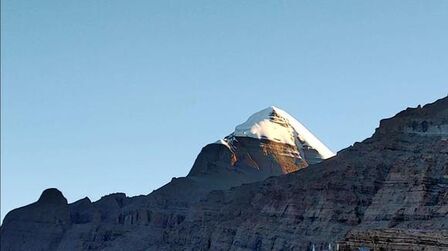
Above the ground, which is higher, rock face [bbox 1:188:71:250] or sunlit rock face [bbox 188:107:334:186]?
sunlit rock face [bbox 188:107:334:186]

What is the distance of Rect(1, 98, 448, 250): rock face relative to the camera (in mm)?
93125

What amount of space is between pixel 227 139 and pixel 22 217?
4727 cm

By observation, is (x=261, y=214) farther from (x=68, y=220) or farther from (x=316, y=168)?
(x=68, y=220)

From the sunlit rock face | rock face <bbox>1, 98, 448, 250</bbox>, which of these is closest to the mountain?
the sunlit rock face

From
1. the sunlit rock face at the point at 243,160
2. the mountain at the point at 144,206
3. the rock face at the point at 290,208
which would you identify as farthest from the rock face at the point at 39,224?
the sunlit rock face at the point at 243,160

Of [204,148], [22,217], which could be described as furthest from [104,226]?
[204,148]

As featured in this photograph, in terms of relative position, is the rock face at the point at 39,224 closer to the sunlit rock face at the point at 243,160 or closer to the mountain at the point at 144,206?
the mountain at the point at 144,206

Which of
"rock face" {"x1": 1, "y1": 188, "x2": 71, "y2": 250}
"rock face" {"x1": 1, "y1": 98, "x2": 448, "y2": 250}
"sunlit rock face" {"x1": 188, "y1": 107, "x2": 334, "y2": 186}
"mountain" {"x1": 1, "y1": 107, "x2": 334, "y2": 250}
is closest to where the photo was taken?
"rock face" {"x1": 1, "y1": 98, "x2": 448, "y2": 250}

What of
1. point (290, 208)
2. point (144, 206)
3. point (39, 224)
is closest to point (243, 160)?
point (144, 206)

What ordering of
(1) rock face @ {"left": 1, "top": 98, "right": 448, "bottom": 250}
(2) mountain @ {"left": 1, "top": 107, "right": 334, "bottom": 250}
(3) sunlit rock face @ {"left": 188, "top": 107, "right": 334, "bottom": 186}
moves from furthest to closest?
(3) sunlit rock face @ {"left": 188, "top": 107, "right": 334, "bottom": 186}
(2) mountain @ {"left": 1, "top": 107, "right": 334, "bottom": 250}
(1) rock face @ {"left": 1, "top": 98, "right": 448, "bottom": 250}

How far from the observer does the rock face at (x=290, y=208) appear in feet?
306

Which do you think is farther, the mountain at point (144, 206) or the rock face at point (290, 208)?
the mountain at point (144, 206)

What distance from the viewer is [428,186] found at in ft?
312

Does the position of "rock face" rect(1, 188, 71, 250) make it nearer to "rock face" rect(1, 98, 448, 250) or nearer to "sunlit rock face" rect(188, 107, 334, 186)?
"rock face" rect(1, 98, 448, 250)
